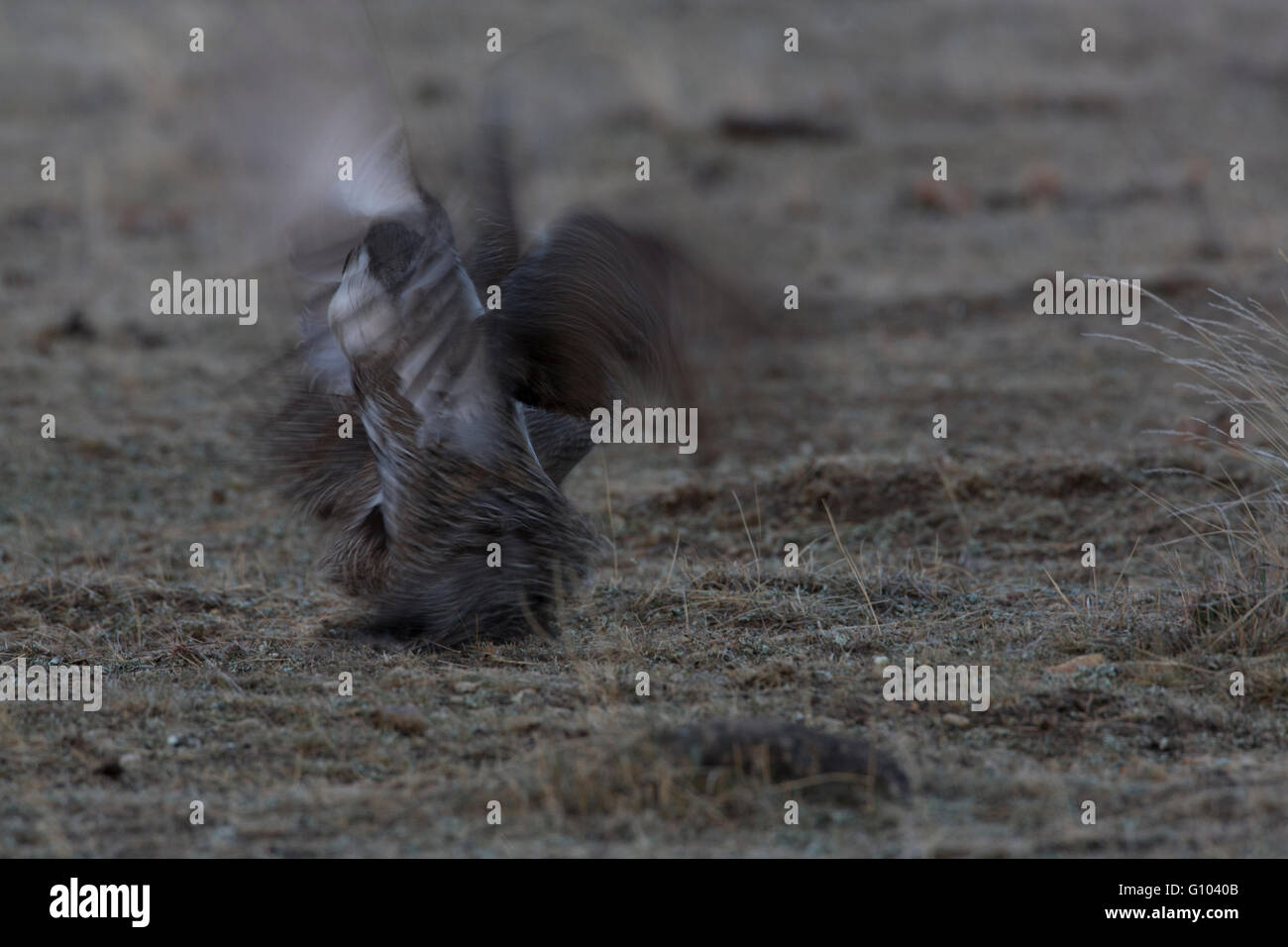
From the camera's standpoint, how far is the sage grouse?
4.73 m

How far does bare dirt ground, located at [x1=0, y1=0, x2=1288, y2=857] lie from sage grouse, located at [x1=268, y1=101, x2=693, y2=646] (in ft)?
0.61

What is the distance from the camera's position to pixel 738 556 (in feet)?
20.9

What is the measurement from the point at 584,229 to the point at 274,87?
102 cm

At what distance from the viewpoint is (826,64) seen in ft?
62.1

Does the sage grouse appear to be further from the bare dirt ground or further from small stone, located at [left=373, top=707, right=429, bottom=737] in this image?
small stone, located at [left=373, top=707, right=429, bottom=737]

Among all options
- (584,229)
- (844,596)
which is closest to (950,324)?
(844,596)

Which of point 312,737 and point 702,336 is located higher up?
point 702,336

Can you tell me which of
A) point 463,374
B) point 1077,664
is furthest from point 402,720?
point 1077,664

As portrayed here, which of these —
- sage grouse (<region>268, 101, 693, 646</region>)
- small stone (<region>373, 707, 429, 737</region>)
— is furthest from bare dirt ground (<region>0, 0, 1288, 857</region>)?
sage grouse (<region>268, 101, 693, 646</region>)

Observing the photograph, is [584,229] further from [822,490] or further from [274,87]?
[822,490]

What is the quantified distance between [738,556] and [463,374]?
195 cm

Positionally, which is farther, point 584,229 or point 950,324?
point 950,324
